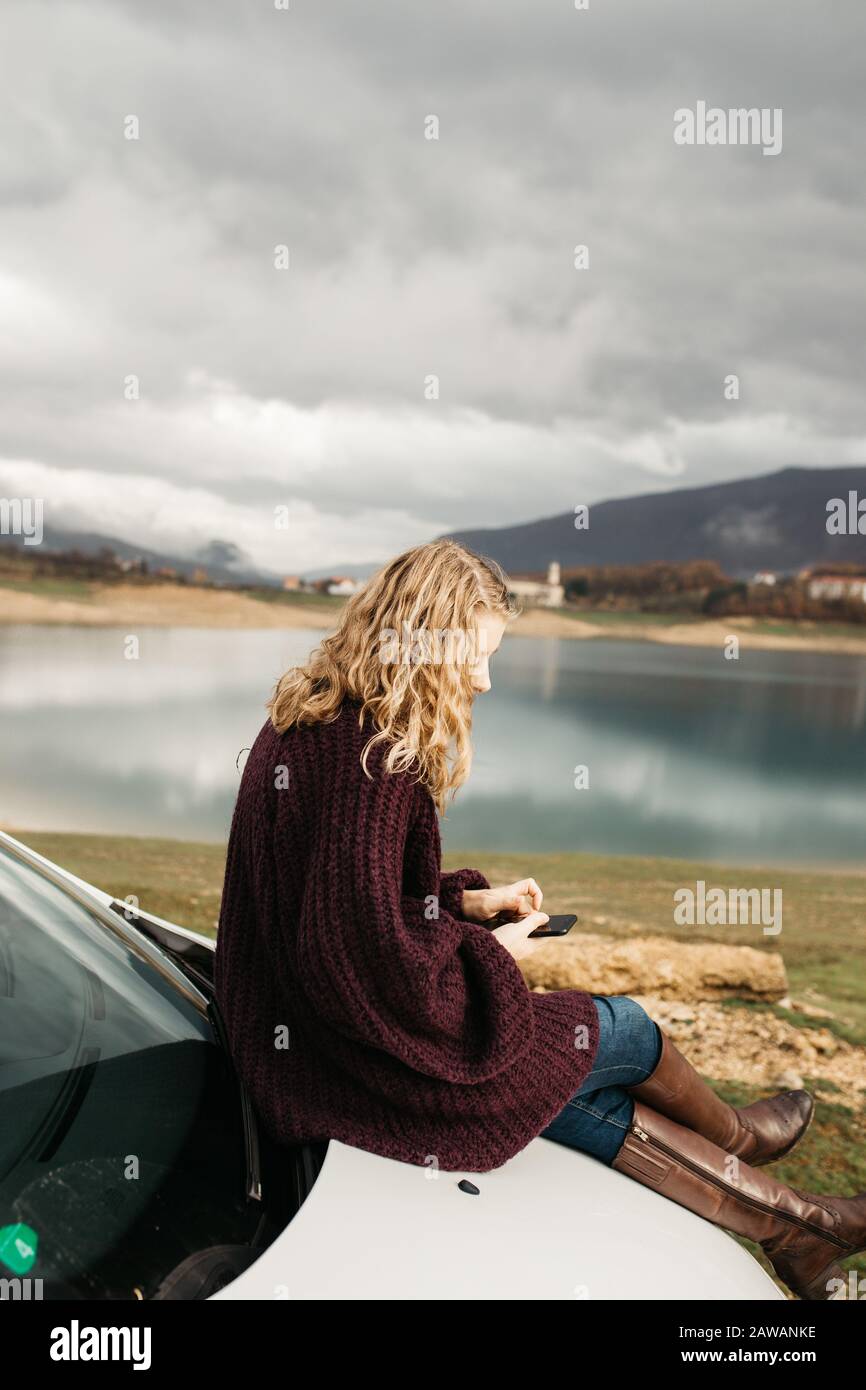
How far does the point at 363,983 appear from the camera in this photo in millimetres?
1524

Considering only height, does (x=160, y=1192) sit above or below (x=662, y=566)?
below

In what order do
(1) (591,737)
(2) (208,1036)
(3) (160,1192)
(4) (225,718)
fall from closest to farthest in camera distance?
(3) (160,1192) → (2) (208,1036) → (4) (225,718) → (1) (591,737)

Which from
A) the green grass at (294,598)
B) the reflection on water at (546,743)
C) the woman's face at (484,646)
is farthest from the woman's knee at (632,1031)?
the green grass at (294,598)

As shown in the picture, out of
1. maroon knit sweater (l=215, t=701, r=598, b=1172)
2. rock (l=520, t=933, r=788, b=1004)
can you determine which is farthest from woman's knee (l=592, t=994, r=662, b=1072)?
rock (l=520, t=933, r=788, b=1004)

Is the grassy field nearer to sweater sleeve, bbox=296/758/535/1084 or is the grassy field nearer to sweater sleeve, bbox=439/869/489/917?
sweater sleeve, bbox=439/869/489/917

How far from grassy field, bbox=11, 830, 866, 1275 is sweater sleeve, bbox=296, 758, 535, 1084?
178 centimetres

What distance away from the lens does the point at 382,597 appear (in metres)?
1.80

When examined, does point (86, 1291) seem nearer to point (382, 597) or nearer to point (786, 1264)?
point (382, 597)

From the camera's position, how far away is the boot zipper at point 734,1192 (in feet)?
5.97

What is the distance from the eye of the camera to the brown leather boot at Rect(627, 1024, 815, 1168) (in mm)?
1930

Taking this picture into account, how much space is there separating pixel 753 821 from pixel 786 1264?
80.1 ft

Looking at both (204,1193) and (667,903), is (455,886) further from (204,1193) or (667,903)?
(667,903)

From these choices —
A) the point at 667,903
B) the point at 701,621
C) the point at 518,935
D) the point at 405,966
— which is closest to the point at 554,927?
the point at 518,935
